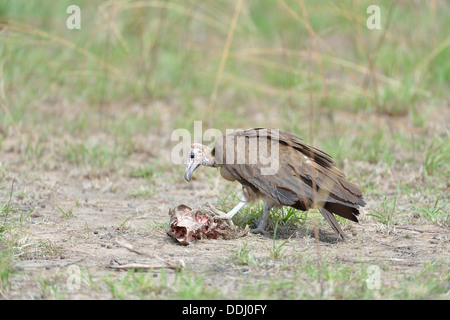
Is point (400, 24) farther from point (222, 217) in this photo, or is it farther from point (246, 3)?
point (222, 217)

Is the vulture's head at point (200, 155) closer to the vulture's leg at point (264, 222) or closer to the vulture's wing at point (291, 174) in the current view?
the vulture's wing at point (291, 174)

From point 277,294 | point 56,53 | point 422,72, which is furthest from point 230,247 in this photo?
point 56,53

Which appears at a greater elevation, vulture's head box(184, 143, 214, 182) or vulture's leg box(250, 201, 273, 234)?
vulture's head box(184, 143, 214, 182)

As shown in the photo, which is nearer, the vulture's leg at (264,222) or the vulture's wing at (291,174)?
the vulture's wing at (291,174)

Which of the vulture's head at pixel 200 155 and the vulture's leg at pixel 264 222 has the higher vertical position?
the vulture's head at pixel 200 155

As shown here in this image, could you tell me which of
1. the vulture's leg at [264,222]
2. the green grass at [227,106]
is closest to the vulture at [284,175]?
the vulture's leg at [264,222]

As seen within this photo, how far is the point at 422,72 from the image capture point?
789 cm

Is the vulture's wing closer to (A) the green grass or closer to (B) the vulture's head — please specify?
(B) the vulture's head

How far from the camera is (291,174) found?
4.35 meters

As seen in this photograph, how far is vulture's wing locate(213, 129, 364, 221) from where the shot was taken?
4.24 metres

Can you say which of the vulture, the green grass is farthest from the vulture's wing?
the green grass

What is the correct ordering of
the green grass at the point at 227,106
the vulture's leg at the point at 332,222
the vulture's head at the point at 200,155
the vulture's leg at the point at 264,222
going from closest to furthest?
1. the green grass at the point at 227,106
2. the vulture's leg at the point at 332,222
3. the vulture's leg at the point at 264,222
4. the vulture's head at the point at 200,155

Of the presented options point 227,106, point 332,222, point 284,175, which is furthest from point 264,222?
point 227,106

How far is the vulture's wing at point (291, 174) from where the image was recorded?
4.24m
